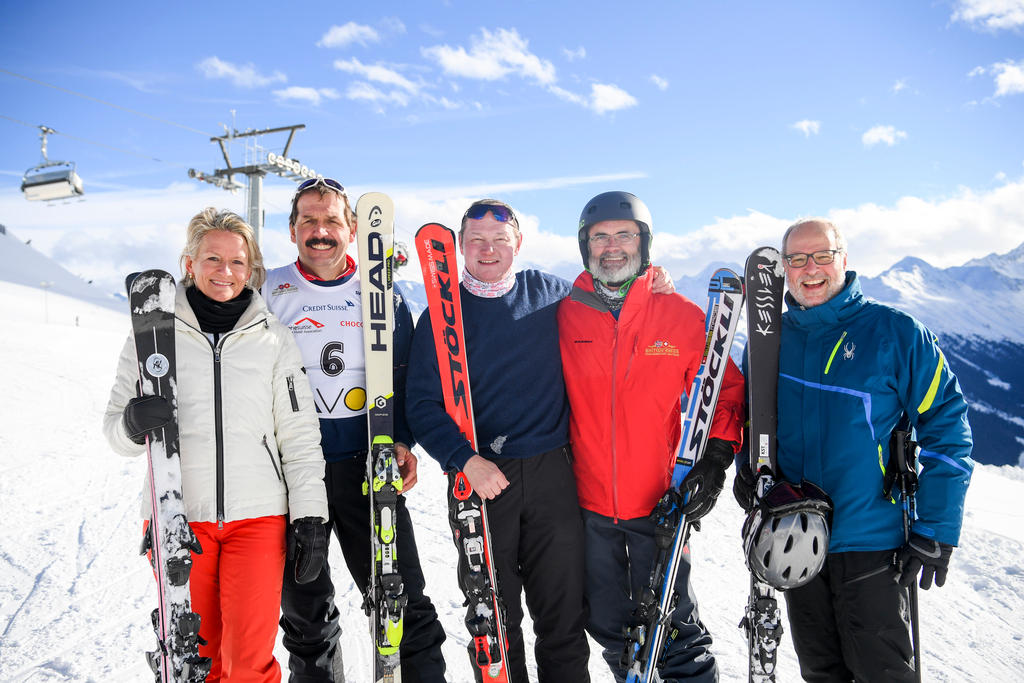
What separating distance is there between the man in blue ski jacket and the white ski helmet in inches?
5.1

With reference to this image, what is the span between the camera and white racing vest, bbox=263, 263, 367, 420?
2850 mm

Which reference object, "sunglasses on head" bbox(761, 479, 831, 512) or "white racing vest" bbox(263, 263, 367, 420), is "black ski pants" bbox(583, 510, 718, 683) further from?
"white racing vest" bbox(263, 263, 367, 420)

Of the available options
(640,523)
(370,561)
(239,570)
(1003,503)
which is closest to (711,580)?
(640,523)

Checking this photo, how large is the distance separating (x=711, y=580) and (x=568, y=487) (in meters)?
2.55

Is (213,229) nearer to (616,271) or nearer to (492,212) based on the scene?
(492,212)

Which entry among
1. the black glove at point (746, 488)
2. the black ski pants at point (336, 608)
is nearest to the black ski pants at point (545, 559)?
the black ski pants at point (336, 608)

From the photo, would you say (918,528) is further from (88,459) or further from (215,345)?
(88,459)

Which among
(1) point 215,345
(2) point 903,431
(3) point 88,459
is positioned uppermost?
(1) point 215,345

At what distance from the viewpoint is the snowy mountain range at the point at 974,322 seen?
71625 mm

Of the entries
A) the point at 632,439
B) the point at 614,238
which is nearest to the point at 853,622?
the point at 632,439

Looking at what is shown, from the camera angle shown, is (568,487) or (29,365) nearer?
(568,487)

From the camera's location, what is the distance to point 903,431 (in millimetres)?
2449

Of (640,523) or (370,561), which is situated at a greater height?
(640,523)

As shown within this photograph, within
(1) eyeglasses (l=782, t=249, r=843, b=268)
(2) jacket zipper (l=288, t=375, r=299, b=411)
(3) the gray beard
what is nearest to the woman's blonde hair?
(2) jacket zipper (l=288, t=375, r=299, b=411)
